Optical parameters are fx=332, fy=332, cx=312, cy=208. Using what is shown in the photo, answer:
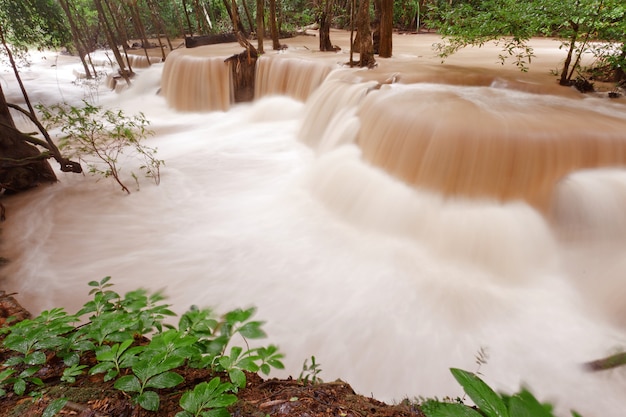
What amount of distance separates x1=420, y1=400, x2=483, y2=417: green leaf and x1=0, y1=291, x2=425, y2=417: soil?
484 millimetres

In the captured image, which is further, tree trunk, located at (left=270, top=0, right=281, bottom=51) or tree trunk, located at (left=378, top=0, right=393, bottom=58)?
tree trunk, located at (left=270, top=0, right=281, bottom=51)

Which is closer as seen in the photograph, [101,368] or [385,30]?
[101,368]

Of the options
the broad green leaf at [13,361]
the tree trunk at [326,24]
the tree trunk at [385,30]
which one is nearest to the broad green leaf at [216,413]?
the broad green leaf at [13,361]

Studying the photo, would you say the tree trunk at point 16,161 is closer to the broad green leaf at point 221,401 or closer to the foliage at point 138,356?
the foliage at point 138,356

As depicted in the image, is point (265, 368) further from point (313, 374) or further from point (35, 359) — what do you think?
point (313, 374)

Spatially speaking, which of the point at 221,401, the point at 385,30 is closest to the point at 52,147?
the point at 221,401

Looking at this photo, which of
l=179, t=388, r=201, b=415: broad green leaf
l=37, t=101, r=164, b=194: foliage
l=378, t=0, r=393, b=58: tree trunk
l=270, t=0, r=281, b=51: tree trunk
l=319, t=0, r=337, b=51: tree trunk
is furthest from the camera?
l=270, t=0, r=281, b=51: tree trunk

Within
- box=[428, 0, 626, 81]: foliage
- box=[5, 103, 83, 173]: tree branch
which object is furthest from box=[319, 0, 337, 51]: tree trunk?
box=[5, 103, 83, 173]: tree branch

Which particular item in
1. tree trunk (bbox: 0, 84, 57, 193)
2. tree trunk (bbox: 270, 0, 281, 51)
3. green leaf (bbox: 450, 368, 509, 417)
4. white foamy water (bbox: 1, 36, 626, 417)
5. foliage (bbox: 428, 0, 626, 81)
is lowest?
white foamy water (bbox: 1, 36, 626, 417)

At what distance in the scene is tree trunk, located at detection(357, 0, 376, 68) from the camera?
7.40 metres

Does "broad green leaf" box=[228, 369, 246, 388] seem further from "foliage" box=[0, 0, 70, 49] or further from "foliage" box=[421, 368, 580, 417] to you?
"foliage" box=[0, 0, 70, 49]

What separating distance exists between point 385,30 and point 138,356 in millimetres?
9433

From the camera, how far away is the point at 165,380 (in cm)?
117

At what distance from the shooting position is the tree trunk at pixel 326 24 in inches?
381
